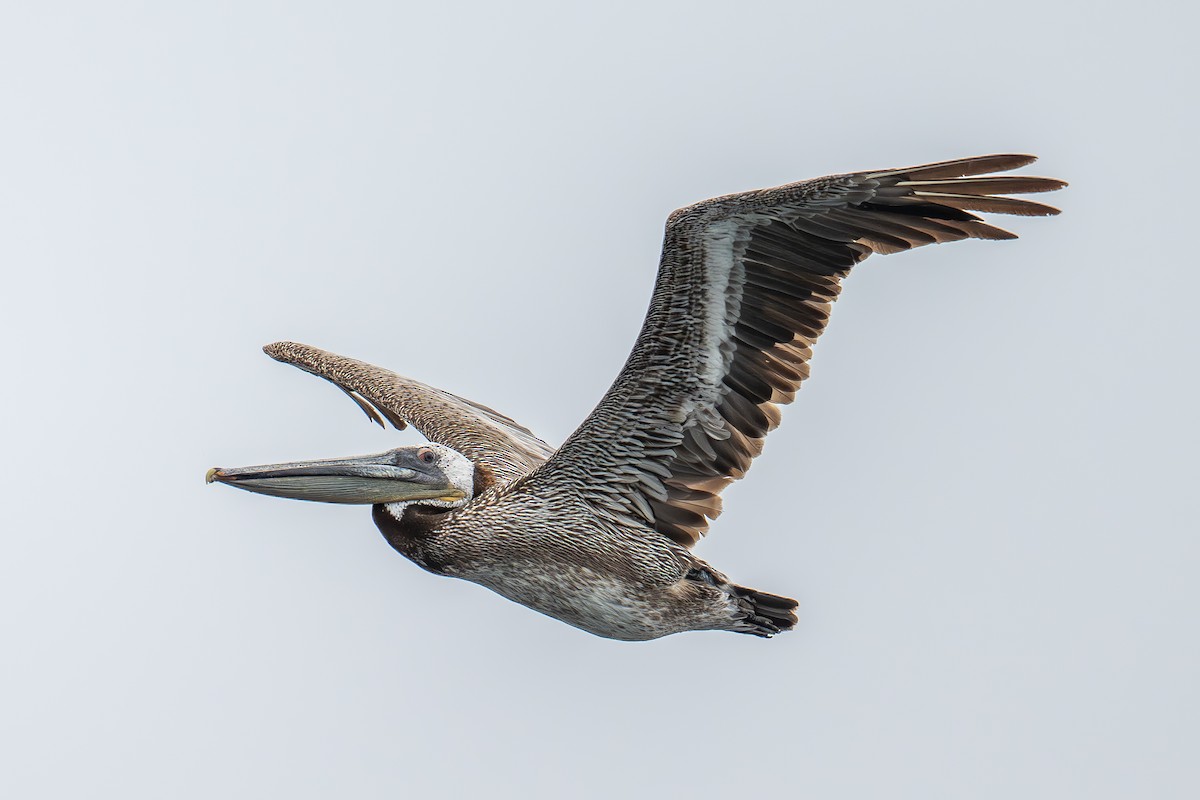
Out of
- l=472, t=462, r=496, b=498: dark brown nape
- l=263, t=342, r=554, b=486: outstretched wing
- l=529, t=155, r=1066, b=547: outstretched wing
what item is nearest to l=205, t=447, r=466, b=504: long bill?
l=472, t=462, r=496, b=498: dark brown nape

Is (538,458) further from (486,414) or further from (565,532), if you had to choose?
(565,532)

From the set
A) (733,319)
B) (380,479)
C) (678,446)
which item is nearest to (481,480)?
(380,479)

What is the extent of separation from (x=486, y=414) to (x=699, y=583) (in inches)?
127

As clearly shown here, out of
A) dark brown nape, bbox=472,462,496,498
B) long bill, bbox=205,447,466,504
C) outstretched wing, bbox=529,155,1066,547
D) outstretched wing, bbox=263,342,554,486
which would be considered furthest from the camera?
outstretched wing, bbox=263,342,554,486

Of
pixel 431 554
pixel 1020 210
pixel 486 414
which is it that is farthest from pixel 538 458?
pixel 1020 210

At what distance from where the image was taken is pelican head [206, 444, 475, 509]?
34.3 ft

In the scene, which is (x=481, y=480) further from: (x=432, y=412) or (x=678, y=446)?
(x=432, y=412)

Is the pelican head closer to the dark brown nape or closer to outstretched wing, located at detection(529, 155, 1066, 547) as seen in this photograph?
the dark brown nape

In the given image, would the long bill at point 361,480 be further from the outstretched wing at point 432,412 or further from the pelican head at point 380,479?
the outstretched wing at point 432,412

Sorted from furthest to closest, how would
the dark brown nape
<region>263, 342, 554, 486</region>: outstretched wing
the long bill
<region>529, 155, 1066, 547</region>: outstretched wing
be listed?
1. <region>263, 342, 554, 486</region>: outstretched wing
2. the dark brown nape
3. the long bill
4. <region>529, 155, 1066, 547</region>: outstretched wing

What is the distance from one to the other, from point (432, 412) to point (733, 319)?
→ 10.5ft

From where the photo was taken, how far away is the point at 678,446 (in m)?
10.4

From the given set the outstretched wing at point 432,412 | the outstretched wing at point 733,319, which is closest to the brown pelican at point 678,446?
the outstretched wing at point 733,319

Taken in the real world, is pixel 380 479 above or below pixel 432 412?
below
